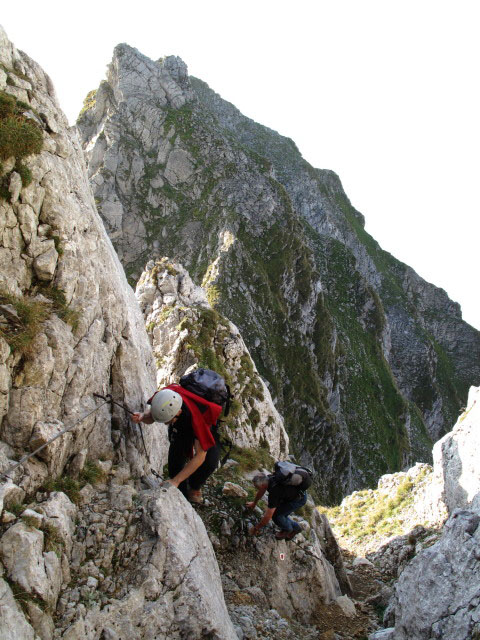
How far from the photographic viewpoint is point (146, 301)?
24.3m

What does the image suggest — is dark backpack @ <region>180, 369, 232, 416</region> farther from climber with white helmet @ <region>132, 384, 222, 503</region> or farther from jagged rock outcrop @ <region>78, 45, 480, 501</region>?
jagged rock outcrop @ <region>78, 45, 480, 501</region>

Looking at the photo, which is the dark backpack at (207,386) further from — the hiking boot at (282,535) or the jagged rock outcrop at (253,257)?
the jagged rock outcrop at (253,257)

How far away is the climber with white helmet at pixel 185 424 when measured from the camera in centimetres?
771

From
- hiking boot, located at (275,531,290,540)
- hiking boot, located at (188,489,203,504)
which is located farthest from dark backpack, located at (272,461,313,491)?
hiking boot, located at (188,489,203,504)

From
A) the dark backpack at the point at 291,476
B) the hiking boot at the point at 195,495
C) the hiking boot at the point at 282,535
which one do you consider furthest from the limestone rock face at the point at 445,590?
the hiking boot at the point at 195,495

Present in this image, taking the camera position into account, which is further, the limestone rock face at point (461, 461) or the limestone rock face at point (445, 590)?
the limestone rock face at point (461, 461)

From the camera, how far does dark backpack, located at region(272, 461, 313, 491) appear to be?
10.0m

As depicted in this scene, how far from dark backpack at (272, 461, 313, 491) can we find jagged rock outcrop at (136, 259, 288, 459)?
525 centimetres

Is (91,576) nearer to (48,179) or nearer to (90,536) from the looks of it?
(90,536)

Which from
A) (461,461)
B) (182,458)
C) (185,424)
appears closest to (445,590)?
(182,458)

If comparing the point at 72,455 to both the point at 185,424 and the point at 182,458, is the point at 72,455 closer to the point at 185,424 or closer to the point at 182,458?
the point at 185,424

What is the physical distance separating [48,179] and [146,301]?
1603 centimetres

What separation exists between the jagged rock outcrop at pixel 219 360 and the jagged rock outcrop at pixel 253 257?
145 ft

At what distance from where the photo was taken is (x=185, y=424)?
8.66 metres
